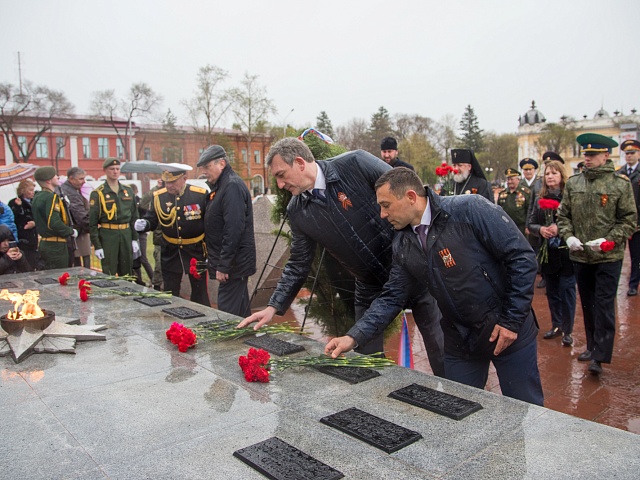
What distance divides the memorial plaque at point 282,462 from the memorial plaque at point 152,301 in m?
3.09

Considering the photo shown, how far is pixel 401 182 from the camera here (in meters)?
2.93

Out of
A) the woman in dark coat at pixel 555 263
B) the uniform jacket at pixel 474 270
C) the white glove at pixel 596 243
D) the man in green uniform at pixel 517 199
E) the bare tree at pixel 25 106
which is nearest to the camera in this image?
the uniform jacket at pixel 474 270

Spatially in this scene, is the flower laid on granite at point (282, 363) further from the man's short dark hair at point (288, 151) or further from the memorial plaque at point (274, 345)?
the man's short dark hair at point (288, 151)

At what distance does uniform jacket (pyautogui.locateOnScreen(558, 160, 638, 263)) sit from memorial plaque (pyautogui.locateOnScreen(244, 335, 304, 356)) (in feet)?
10.2

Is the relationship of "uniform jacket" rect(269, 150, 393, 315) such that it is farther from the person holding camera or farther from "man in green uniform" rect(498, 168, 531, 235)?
"man in green uniform" rect(498, 168, 531, 235)

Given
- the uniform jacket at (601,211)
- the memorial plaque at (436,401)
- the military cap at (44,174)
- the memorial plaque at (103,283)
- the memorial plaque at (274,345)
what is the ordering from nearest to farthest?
the memorial plaque at (436,401)
the memorial plaque at (274,345)
the uniform jacket at (601,211)
the memorial plaque at (103,283)
the military cap at (44,174)

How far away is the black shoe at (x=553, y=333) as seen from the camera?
6.28 metres

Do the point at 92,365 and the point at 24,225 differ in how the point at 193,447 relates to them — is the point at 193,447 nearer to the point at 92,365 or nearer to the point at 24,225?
the point at 92,365

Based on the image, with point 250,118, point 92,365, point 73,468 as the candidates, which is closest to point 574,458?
point 73,468

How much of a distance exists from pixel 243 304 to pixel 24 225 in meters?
4.84

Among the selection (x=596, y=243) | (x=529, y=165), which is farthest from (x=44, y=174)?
(x=529, y=165)

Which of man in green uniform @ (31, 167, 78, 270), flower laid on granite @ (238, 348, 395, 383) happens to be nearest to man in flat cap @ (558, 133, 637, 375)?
flower laid on granite @ (238, 348, 395, 383)

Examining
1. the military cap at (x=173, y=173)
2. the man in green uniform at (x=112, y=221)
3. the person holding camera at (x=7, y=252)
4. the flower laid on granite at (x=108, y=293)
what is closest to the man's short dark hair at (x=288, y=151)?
the flower laid on granite at (x=108, y=293)

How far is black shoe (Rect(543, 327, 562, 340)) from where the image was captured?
628 cm
